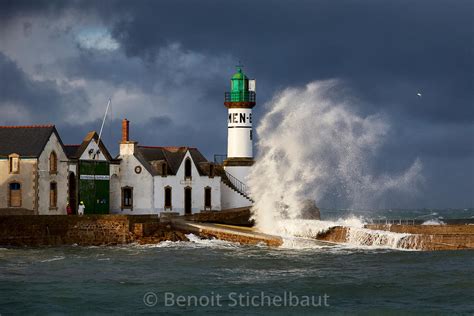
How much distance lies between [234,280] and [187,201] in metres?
21.3

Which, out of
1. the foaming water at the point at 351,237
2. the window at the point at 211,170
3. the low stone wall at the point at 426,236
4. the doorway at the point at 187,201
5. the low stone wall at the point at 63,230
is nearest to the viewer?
the low stone wall at the point at 426,236

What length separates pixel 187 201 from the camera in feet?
176

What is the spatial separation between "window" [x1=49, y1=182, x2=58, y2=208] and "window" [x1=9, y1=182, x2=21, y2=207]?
1697 millimetres

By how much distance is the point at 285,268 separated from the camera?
119ft

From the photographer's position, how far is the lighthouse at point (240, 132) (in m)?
57.6

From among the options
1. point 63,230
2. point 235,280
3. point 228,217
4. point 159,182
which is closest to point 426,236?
point 228,217

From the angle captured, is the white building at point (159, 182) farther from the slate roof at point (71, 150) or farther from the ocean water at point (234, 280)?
the ocean water at point (234, 280)

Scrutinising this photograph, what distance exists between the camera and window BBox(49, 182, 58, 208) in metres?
47.4

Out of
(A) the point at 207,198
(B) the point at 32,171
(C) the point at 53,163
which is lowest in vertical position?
(A) the point at 207,198

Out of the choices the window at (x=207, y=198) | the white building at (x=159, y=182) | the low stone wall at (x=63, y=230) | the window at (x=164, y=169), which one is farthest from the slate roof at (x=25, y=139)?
the window at (x=207, y=198)

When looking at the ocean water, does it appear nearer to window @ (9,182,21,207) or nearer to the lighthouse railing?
window @ (9,182,21,207)

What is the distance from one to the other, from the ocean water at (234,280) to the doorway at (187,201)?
29.2 feet

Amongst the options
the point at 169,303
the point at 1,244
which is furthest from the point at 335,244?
the point at 169,303

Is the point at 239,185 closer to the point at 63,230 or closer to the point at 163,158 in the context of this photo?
the point at 163,158
